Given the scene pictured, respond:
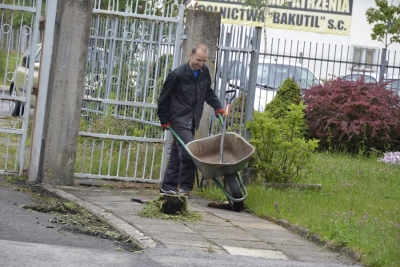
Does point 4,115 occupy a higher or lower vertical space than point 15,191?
higher

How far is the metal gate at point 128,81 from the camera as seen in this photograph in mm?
11172

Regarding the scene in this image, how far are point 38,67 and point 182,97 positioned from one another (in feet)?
8.25

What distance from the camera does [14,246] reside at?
6832mm

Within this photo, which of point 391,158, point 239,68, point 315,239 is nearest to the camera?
point 315,239

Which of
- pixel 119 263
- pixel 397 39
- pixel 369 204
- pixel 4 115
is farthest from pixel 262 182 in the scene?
pixel 397 39

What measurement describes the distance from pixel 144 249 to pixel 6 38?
4524mm

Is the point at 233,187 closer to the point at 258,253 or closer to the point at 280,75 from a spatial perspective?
the point at 258,253

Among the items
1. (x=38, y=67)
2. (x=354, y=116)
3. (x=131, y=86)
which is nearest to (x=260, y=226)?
(x=131, y=86)

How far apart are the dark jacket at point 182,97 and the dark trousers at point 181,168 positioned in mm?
136

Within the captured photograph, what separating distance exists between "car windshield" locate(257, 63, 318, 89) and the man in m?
8.25

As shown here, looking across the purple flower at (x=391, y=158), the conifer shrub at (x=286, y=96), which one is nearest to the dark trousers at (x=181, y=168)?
the purple flower at (x=391, y=158)

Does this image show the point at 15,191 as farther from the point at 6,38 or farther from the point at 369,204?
the point at 369,204

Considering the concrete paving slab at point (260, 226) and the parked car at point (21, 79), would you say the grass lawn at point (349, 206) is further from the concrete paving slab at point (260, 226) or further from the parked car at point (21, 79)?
the parked car at point (21, 79)

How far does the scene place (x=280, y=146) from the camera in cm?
1097
